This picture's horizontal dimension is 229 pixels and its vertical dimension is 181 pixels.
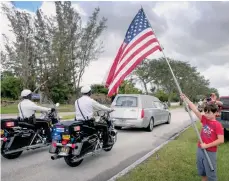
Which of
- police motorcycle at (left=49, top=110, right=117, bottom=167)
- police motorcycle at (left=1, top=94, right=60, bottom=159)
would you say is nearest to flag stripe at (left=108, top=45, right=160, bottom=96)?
police motorcycle at (left=49, top=110, right=117, bottom=167)

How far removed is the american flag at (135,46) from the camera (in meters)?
6.37

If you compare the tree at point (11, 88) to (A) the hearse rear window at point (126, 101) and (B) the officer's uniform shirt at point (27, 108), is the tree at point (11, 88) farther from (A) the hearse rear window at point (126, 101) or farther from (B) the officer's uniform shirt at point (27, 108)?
(B) the officer's uniform shirt at point (27, 108)

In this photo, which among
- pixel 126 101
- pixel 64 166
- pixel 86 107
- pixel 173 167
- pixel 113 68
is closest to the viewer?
pixel 173 167

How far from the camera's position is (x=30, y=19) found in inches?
1431

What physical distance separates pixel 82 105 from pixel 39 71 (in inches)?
1306

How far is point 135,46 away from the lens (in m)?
6.45

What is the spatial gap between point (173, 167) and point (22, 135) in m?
3.86

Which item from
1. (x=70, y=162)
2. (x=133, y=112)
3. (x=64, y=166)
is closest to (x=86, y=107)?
(x=70, y=162)

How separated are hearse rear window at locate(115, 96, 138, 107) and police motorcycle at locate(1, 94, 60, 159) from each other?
5.22 meters

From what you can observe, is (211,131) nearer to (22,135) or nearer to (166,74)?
(22,135)

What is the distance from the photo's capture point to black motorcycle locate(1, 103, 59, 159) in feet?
23.5

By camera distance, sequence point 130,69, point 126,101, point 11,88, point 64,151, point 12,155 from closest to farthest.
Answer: point 64,151
point 130,69
point 12,155
point 126,101
point 11,88

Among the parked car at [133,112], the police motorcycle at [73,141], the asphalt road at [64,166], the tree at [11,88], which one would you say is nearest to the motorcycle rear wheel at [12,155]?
the asphalt road at [64,166]

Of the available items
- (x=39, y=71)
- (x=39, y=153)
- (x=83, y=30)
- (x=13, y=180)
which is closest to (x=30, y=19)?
(x=39, y=71)
